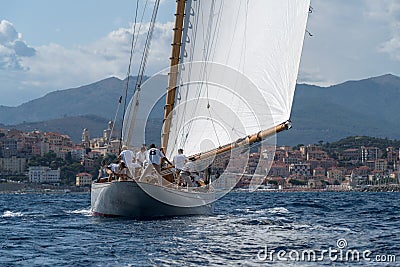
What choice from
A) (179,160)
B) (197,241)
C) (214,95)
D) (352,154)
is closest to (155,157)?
(179,160)

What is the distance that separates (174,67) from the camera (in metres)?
28.7

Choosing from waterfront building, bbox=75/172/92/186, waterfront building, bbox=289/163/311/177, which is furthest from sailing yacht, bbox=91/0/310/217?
waterfront building, bbox=289/163/311/177

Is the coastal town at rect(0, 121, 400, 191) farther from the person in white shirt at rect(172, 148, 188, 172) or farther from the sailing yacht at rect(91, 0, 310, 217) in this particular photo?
the person in white shirt at rect(172, 148, 188, 172)

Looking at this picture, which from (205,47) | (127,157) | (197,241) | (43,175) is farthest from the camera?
(43,175)

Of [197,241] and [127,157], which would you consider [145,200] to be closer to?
[127,157]

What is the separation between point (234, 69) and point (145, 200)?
5.09m

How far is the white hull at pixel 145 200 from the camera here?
25469 millimetres

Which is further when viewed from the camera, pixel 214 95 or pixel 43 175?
pixel 43 175

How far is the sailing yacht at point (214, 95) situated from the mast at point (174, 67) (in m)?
0.04

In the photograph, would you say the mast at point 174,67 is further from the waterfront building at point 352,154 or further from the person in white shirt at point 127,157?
the waterfront building at point 352,154

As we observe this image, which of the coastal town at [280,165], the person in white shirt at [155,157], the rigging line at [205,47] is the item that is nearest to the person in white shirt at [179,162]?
the person in white shirt at [155,157]

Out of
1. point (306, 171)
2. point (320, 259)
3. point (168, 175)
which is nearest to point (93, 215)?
point (168, 175)

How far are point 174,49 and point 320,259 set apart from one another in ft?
46.1

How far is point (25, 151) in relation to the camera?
533 feet
